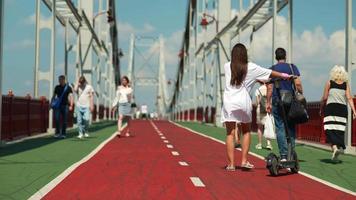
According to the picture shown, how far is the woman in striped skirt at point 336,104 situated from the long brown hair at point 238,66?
8.84 feet

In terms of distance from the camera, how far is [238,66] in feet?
30.8

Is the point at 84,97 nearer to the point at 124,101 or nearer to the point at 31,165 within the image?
the point at 124,101

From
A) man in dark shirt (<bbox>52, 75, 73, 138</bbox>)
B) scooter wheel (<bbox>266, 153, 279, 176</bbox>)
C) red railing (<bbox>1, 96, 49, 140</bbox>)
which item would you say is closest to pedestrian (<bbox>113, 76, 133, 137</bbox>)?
man in dark shirt (<bbox>52, 75, 73, 138</bbox>)

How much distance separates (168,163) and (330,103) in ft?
10.9

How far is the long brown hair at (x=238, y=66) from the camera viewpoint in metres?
9.39

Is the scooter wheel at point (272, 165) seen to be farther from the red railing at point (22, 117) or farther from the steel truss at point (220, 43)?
the red railing at point (22, 117)

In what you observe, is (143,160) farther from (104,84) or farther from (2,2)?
(104,84)

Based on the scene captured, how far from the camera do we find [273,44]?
21.5 metres

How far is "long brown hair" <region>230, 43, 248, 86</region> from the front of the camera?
939 centimetres

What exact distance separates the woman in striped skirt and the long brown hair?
106 inches

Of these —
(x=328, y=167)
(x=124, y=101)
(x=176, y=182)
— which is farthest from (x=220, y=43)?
(x=176, y=182)

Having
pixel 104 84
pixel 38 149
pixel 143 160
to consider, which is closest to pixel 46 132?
pixel 38 149

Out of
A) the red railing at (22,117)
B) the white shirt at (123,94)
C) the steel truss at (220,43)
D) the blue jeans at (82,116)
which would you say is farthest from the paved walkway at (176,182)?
the white shirt at (123,94)

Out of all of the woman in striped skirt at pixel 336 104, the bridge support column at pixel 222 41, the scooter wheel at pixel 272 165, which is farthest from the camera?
the bridge support column at pixel 222 41
